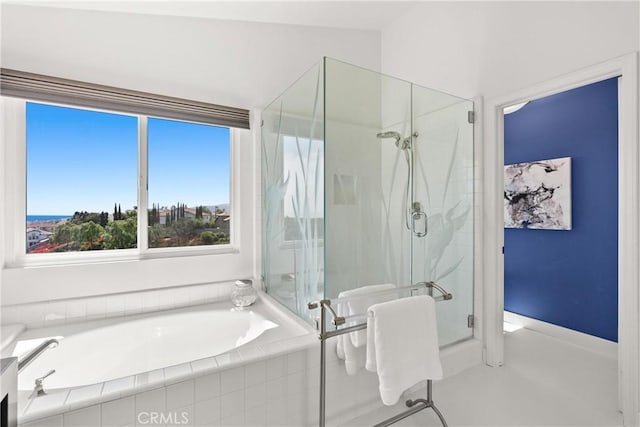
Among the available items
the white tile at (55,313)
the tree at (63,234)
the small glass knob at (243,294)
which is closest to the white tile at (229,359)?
the small glass knob at (243,294)

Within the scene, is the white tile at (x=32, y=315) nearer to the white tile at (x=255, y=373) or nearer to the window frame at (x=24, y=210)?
the window frame at (x=24, y=210)

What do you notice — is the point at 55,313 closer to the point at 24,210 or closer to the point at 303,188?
the point at 24,210

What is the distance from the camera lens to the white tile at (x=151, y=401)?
1177mm

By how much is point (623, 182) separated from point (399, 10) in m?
2.24

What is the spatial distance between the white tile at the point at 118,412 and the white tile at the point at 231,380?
13.0 inches

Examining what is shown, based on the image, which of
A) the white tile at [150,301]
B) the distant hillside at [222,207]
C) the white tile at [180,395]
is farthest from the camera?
the distant hillside at [222,207]

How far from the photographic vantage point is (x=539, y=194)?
294cm

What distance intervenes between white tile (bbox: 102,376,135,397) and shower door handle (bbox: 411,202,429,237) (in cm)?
169

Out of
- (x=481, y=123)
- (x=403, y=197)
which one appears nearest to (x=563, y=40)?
(x=481, y=123)

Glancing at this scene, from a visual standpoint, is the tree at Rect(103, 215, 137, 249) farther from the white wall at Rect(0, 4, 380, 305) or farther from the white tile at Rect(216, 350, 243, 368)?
the white tile at Rect(216, 350, 243, 368)

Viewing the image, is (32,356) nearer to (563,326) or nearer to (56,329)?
(56,329)

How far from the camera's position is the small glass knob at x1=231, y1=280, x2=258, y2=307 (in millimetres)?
2285

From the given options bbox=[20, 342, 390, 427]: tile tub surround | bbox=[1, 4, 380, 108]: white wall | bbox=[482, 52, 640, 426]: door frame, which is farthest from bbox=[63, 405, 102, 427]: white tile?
bbox=[482, 52, 640, 426]: door frame

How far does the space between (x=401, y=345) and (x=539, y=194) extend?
2402mm
